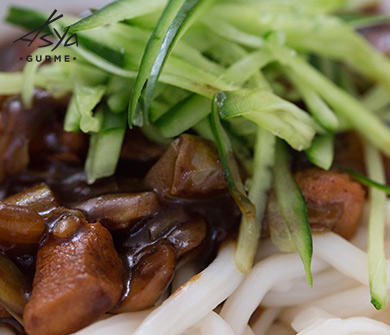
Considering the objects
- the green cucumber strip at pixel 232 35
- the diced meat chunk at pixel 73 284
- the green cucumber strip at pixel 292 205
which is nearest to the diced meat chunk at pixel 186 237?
the diced meat chunk at pixel 73 284

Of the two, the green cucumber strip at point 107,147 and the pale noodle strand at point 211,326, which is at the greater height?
the green cucumber strip at point 107,147

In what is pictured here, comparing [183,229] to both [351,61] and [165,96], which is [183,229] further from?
[351,61]

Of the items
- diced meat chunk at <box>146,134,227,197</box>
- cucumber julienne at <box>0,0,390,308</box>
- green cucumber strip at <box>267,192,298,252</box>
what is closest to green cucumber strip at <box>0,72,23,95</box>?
cucumber julienne at <box>0,0,390,308</box>

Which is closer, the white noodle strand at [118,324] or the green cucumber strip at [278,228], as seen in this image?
the white noodle strand at [118,324]

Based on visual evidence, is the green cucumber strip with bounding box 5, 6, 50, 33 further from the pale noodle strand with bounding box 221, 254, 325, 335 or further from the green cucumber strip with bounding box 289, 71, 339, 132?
the pale noodle strand with bounding box 221, 254, 325, 335

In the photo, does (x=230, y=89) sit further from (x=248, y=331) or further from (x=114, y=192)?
(x=248, y=331)

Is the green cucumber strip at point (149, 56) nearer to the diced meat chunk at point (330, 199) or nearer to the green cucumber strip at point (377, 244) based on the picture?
the diced meat chunk at point (330, 199)
